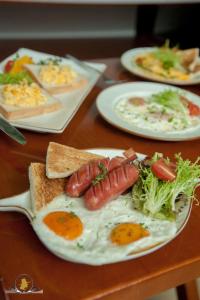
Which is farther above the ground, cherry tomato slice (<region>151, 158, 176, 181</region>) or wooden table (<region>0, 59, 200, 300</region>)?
cherry tomato slice (<region>151, 158, 176, 181</region>)

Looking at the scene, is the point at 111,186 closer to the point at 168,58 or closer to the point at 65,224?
the point at 65,224

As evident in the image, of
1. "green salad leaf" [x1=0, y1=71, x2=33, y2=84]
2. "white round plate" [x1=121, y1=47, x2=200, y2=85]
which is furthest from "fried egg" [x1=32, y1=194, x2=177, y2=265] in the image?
"white round plate" [x1=121, y1=47, x2=200, y2=85]

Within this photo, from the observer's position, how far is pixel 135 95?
176 centimetres

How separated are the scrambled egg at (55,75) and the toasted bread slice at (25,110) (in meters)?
0.18

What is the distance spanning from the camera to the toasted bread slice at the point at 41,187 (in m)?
0.96

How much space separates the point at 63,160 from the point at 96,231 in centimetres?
27

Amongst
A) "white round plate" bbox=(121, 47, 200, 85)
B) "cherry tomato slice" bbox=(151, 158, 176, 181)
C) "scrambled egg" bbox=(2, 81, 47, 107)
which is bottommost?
"white round plate" bbox=(121, 47, 200, 85)

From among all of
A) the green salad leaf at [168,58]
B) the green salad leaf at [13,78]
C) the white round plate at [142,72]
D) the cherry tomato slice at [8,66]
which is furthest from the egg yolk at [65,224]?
the green salad leaf at [168,58]

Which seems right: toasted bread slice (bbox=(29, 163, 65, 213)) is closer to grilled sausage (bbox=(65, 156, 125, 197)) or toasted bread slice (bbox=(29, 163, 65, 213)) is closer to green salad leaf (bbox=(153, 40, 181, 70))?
grilled sausage (bbox=(65, 156, 125, 197))

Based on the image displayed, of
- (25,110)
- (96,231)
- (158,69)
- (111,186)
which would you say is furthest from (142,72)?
(96,231)

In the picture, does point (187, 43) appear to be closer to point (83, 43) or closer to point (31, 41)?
point (83, 43)

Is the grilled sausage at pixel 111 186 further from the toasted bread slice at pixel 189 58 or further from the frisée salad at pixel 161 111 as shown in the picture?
the toasted bread slice at pixel 189 58

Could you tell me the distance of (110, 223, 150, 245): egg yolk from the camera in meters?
0.88

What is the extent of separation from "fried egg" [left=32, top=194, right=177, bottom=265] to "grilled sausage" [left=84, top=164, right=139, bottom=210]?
0.02m
